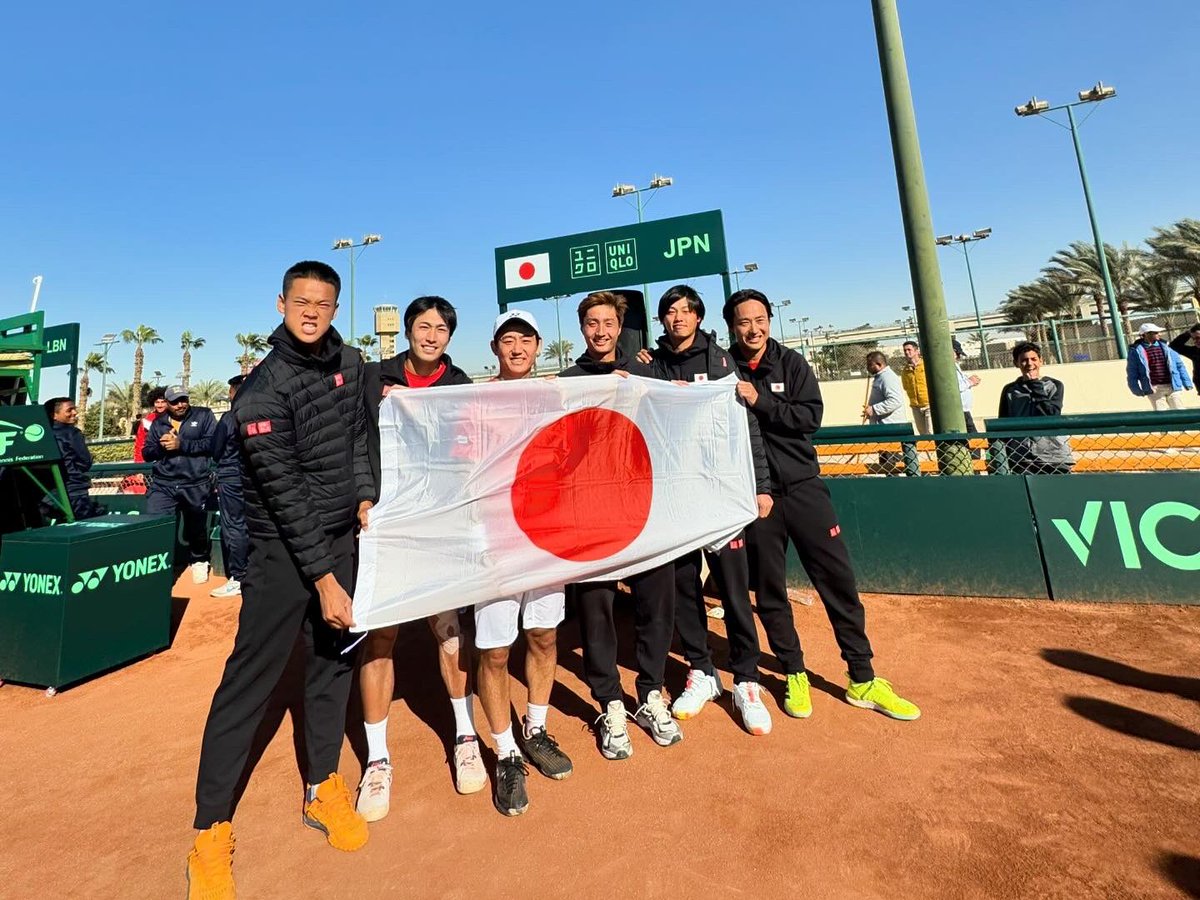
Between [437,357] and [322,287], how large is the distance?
0.72m

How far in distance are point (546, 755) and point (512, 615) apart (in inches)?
28.1

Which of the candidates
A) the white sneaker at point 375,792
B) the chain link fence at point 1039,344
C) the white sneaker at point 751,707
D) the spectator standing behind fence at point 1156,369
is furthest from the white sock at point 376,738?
the chain link fence at point 1039,344

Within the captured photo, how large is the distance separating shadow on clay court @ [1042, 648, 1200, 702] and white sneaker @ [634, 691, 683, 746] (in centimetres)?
244

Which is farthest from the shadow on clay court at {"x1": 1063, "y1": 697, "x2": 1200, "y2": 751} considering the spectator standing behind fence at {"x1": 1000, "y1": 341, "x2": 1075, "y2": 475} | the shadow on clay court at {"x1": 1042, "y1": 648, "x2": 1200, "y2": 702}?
the spectator standing behind fence at {"x1": 1000, "y1": 341, "x2": 1075, "y2": 475}

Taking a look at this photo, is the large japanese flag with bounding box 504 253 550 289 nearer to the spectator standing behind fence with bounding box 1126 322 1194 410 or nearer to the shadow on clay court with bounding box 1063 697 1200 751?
the shadow on clay court with bounding box 1063 697 1200 751

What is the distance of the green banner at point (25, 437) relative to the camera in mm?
4133

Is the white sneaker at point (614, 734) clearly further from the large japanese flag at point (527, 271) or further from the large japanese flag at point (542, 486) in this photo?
the large japanese flag at point (527, 271)

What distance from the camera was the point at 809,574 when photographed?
310cm

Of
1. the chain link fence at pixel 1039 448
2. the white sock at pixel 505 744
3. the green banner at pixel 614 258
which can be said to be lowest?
the white sock at pixel 505 744

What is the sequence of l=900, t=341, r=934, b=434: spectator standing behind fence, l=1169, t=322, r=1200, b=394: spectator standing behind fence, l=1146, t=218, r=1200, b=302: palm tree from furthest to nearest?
l=1146, t=218, r=1200, b=302: palm tree, l=900, t=341, r=934, b=434: spectator standing behind fence, l=1169, t=322, r=1200, b=394: spectator standing behind fence

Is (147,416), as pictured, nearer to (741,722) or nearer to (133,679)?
(133,679)

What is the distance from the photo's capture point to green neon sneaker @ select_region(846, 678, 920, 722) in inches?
116

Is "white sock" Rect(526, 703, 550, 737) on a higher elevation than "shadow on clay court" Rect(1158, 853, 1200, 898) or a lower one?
higher

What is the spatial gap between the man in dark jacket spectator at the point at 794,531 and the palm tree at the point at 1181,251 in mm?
28103
